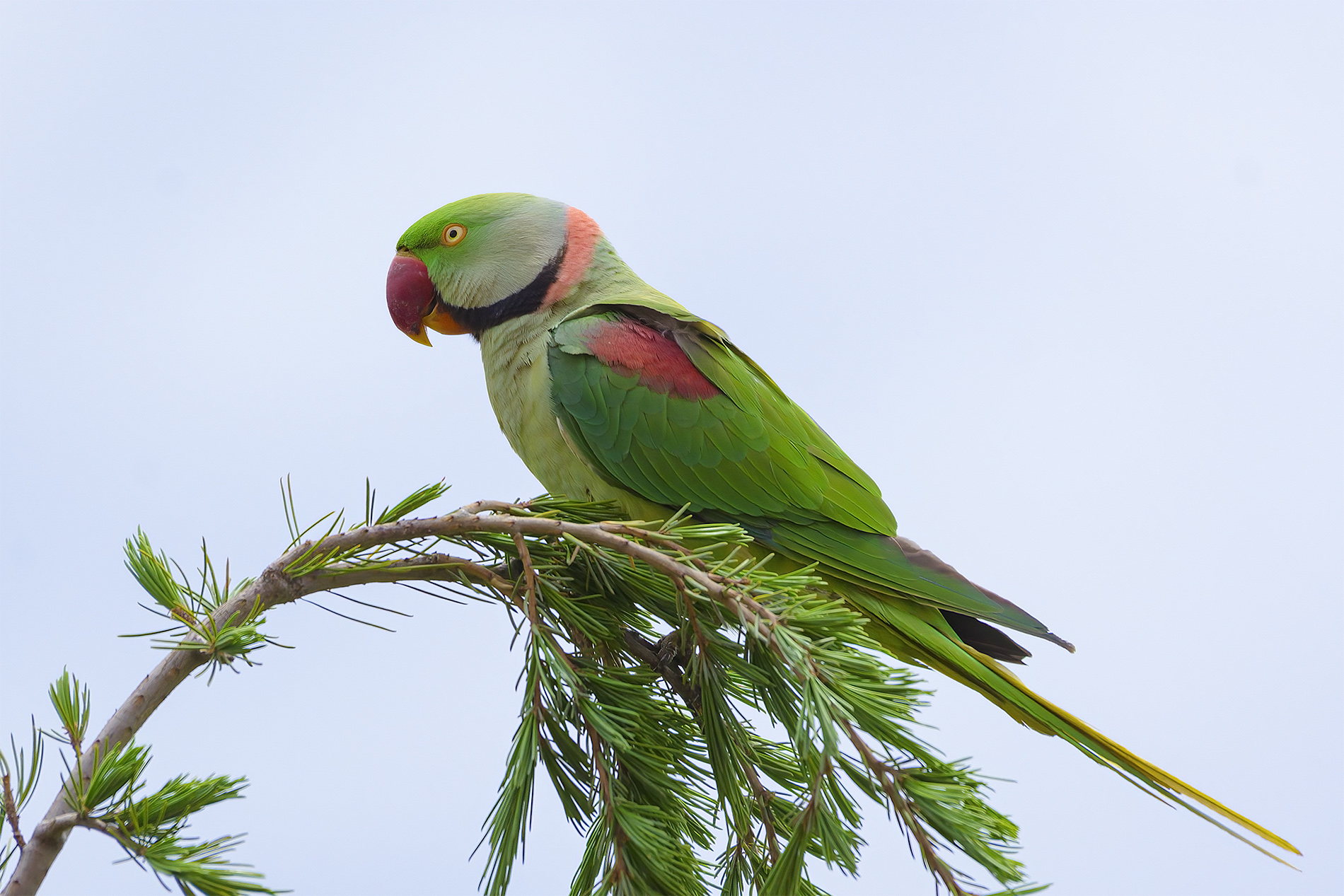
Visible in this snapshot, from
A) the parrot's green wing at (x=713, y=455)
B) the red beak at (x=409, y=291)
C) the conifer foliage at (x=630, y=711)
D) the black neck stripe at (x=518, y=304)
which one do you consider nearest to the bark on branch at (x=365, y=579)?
the conifer foliage at (x=630, y=711)

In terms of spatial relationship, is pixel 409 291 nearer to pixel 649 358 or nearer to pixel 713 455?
pixel 649 358

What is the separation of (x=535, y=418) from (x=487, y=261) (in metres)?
0.50

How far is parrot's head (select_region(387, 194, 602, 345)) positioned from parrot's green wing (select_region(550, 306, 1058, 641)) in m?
0.31

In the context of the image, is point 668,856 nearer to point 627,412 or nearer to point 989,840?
point 989,840

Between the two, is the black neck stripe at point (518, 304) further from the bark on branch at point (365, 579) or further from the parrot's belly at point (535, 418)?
the bark on branch at point (365, 579)

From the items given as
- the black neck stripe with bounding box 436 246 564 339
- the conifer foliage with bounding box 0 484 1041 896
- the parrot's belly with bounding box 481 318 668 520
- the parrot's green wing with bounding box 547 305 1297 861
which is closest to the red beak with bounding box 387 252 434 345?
the black neck stripe with bounding box 436 246 564 339

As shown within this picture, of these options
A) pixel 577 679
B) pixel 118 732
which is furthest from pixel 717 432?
pixel 118 732

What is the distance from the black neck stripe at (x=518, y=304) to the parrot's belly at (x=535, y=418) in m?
0.03

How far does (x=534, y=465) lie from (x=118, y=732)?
1.11 metres

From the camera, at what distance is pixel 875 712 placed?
4.20 feet

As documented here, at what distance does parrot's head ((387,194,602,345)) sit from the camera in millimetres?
2506

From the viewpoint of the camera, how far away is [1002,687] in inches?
72.9

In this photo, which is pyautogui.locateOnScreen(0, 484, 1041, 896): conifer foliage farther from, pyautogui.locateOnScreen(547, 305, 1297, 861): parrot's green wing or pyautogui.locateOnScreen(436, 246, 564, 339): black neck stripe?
pyautogui.locateOnScreen(436, 246, 564, 339): black neck stripe

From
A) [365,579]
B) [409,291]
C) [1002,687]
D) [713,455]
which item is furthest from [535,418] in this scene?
[1002,687]
